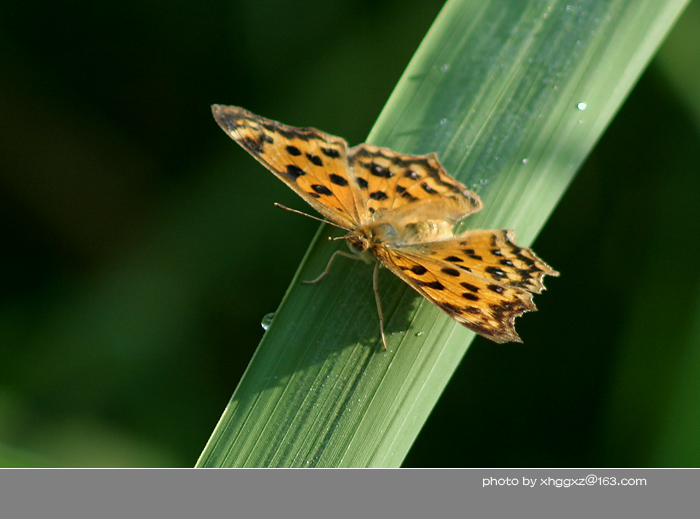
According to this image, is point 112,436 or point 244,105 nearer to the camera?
point 112,436

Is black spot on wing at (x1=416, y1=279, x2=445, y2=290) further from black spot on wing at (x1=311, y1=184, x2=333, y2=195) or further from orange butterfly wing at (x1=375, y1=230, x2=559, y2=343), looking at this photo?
black spot on wing at (x1=311, y1=184, x2=333, y2=195)

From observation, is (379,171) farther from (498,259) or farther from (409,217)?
(498,259)

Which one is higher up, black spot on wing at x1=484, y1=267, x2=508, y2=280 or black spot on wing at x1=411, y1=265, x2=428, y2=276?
black spot on wing at x1=484, y1=267, x2=508, y2=280

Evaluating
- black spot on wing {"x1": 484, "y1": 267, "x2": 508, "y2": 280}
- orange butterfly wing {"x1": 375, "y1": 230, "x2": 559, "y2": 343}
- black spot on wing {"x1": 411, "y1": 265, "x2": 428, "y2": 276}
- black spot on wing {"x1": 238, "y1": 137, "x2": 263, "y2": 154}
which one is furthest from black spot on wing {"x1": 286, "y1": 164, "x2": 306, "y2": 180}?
black spot on wing {"x1": 484, "y1": 267, "x2": 508, "y2": 280}

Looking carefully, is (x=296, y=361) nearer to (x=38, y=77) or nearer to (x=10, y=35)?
(x=38, y=77)

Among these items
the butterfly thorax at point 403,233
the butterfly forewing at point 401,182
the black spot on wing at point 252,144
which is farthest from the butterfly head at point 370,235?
the black spot on wing at point 252,144

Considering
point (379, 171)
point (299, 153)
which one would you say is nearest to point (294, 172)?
point (299, 153)

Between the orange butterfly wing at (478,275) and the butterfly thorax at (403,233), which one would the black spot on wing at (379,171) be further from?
the orange butterfly wing at (478,275)
